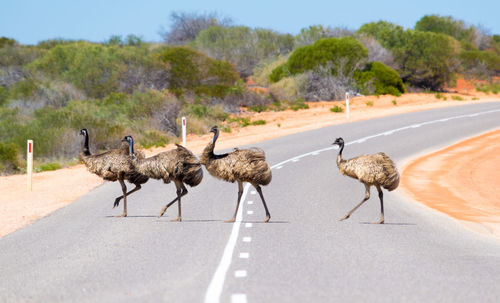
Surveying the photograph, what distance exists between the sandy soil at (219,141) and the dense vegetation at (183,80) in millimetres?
1534

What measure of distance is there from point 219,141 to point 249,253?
68.9 ft

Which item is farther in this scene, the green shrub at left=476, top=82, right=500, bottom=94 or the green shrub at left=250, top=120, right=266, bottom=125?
the green shrub at left=476, top=82, right=500, bottom=94

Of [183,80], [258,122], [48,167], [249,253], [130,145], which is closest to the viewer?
[249,253]

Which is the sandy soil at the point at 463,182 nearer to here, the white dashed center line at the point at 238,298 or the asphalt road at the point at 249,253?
the asphalt road at the point at 249,253

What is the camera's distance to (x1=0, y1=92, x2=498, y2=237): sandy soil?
15.6 meters

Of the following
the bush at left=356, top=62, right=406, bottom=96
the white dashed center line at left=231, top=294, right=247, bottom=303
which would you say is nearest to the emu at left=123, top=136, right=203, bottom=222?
the white dashed center line at left=231, top=294, right=247, bottom=303

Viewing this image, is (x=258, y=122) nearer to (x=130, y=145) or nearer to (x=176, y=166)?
(x=130, y=145)

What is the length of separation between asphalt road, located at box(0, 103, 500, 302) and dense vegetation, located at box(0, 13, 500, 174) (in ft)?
39.8

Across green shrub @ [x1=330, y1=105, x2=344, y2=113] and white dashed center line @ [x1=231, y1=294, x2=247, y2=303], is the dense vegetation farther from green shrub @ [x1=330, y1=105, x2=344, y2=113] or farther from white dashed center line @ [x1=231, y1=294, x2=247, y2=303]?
white dashed center line @ [x1=231, y1=294, x2=247, y2=303]

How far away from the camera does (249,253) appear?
31.2 ft

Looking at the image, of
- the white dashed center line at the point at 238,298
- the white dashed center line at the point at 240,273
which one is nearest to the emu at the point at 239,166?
the white dashed center line at the point at 240,273

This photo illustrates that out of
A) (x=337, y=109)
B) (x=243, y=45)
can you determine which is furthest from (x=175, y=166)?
(x=243, y=45)

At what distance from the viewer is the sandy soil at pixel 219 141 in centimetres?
1562

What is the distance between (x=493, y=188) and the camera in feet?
67.2
